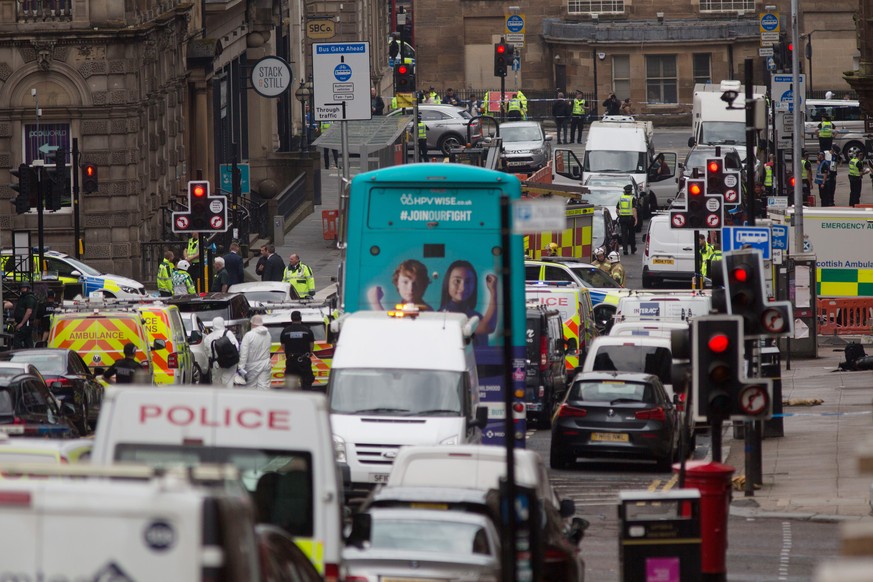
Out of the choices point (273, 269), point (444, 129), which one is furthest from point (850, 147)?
point (273, 269)

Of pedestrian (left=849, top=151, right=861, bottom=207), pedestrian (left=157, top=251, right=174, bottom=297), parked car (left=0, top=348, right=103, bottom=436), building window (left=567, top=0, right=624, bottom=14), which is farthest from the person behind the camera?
building window (left=567, top=0, right=624, bottom=14)

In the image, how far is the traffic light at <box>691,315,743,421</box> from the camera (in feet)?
50.8

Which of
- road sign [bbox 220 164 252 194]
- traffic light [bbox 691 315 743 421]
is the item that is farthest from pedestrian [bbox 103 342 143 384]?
road sign [bbox 220 164 252 194]

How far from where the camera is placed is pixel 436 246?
20.9 meters

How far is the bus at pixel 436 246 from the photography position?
818 inches

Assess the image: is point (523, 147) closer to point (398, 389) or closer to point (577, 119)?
point (577, 119)

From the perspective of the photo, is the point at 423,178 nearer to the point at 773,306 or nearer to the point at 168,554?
the point at 773,306

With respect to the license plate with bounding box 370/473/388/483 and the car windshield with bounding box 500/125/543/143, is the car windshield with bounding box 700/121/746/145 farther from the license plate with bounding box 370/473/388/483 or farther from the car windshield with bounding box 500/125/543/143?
the license plate with bounding box 370/473/388/483

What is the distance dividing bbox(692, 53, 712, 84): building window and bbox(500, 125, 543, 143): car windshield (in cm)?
2395

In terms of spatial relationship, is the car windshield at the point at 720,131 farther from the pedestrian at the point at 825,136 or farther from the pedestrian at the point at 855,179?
the pedestrian at the point at 855,179

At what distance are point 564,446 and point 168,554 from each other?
1610 centimetres

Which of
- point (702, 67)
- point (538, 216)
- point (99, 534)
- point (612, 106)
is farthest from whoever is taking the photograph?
point (702, 67)

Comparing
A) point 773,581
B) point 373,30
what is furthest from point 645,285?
point 373,30

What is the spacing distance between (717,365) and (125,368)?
10330 millimetres
